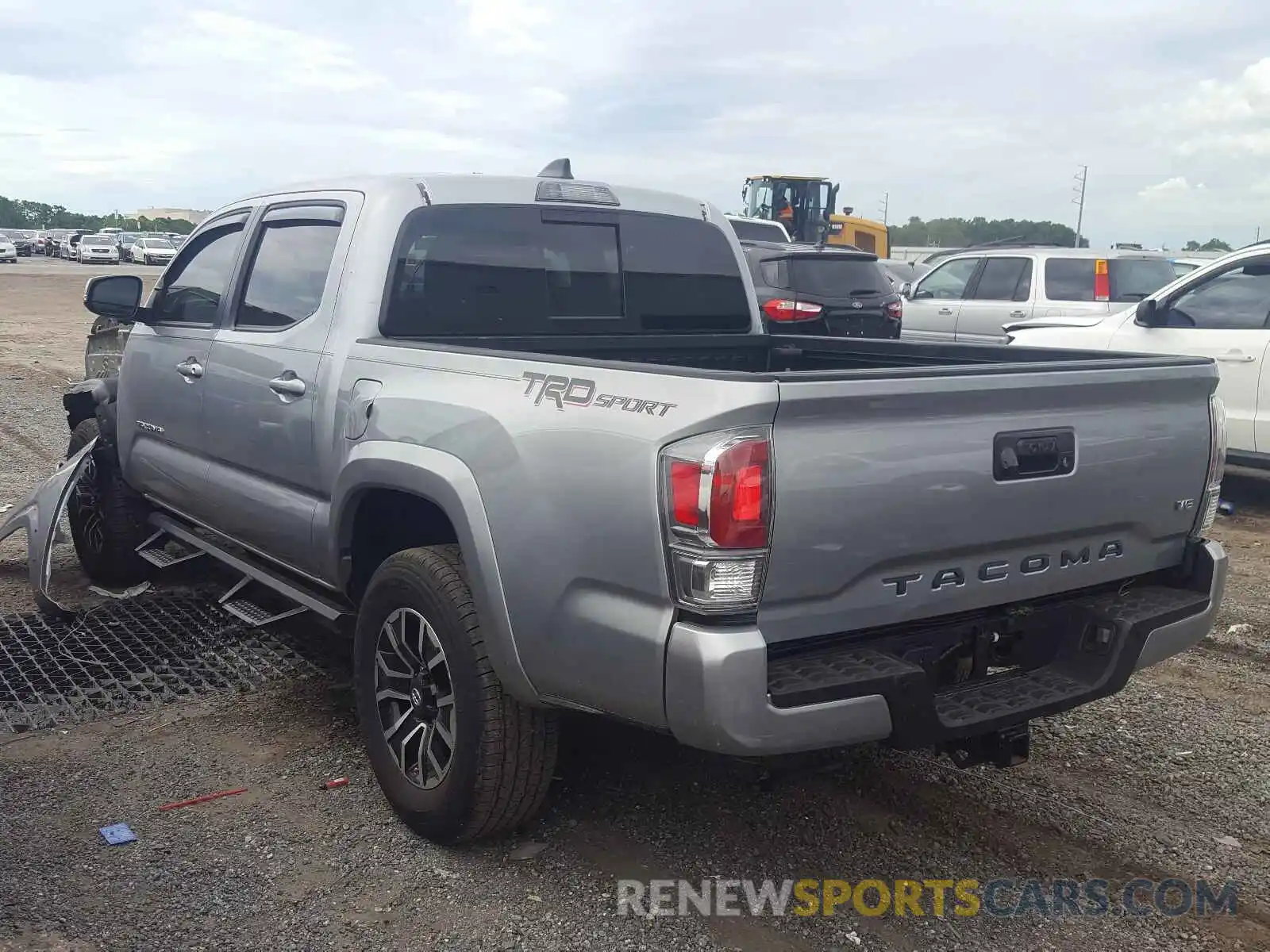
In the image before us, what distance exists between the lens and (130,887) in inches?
126

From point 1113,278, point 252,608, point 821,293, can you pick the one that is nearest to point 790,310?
point 821,293

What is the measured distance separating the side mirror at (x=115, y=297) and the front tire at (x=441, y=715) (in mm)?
2397

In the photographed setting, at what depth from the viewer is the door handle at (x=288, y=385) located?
13.0 ft

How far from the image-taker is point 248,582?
4.93 meters

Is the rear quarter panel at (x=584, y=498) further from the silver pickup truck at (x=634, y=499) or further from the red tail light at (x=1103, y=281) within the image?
the red tail light at (x=1103, y=281)

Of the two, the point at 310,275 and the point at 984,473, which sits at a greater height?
the point at 310,275

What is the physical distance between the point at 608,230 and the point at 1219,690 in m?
3.05

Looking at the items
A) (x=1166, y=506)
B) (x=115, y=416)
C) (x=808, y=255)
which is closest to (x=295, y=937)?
(x=1166, y=506)

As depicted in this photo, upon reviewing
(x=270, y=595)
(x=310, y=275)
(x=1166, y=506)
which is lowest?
(x=270, y=595)

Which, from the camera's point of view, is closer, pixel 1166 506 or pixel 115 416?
pixel 1166 506

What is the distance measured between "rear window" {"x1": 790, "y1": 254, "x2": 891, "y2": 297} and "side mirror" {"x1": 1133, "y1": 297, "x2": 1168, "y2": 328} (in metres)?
3.53

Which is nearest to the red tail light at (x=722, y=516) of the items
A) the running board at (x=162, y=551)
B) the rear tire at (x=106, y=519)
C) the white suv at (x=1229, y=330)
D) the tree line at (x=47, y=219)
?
the running board at (x=162, y=551)

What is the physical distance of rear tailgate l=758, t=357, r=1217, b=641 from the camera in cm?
263

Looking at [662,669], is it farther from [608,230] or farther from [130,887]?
[608,230]
